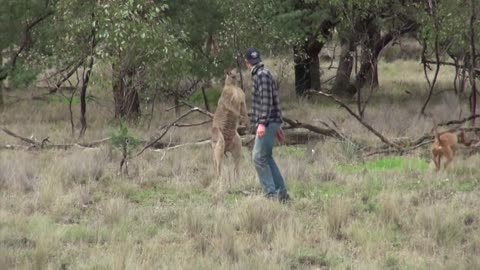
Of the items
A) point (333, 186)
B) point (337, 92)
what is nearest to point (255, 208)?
point (333, 186)

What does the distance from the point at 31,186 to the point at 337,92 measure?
1628 centimetres

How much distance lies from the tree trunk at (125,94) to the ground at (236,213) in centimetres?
216

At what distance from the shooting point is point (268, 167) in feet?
30.9

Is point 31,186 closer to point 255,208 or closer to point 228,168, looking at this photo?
point 228,168

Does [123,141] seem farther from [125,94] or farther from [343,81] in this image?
[343,81]

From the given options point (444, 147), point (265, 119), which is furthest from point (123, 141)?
point (444, 147)

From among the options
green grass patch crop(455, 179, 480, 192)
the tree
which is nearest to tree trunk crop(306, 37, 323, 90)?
the tree

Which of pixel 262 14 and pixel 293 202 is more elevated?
pixel 262 14

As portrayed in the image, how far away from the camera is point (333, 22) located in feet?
67.7

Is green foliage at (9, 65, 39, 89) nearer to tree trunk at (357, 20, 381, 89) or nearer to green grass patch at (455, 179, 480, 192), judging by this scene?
tree trunk at (357, 20, 381, 89)

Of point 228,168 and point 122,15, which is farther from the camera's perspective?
point 122,15

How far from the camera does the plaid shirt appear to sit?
9.05m

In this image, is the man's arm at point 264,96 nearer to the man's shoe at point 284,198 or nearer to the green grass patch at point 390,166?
the man's shoe at point 284,198

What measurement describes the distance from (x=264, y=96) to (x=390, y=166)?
369 cm
